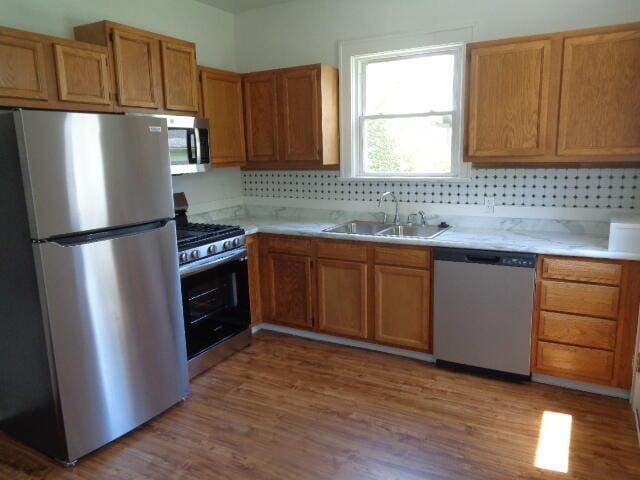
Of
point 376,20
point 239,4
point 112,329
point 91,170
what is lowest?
point 112,329

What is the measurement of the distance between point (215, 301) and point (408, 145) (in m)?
1.90

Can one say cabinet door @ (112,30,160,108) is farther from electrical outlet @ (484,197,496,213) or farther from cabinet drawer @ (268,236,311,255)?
electrical outlet @ (484,197,496,213)

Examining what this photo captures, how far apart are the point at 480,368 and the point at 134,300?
7.08 feet

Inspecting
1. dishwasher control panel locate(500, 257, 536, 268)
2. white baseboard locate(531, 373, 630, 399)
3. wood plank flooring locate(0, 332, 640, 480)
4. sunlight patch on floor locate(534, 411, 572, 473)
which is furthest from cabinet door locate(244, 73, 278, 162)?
sunlight patch on floor locate(534, 411, 572, 473)

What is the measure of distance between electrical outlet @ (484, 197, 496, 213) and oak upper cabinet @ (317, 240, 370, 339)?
0.94 metres

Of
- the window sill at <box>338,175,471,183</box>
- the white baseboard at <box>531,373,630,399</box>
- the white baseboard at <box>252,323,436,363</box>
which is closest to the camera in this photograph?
the white baseboard at <box>531,373,630,399</box>

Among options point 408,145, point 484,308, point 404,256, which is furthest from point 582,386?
point 408,145

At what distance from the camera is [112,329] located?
7.85ft

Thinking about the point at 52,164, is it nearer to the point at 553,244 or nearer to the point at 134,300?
the point at 134,300

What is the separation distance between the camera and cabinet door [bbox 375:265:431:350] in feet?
10.5

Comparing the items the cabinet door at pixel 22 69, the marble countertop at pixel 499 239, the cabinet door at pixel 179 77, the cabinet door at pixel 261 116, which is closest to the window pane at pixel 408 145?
the marble countertop at pixel 499 239

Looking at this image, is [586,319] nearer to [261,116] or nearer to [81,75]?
[261,116]

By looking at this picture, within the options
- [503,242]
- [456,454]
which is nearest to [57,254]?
[456,454]

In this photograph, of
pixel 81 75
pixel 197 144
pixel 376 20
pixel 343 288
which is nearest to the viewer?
pixel 81 75
